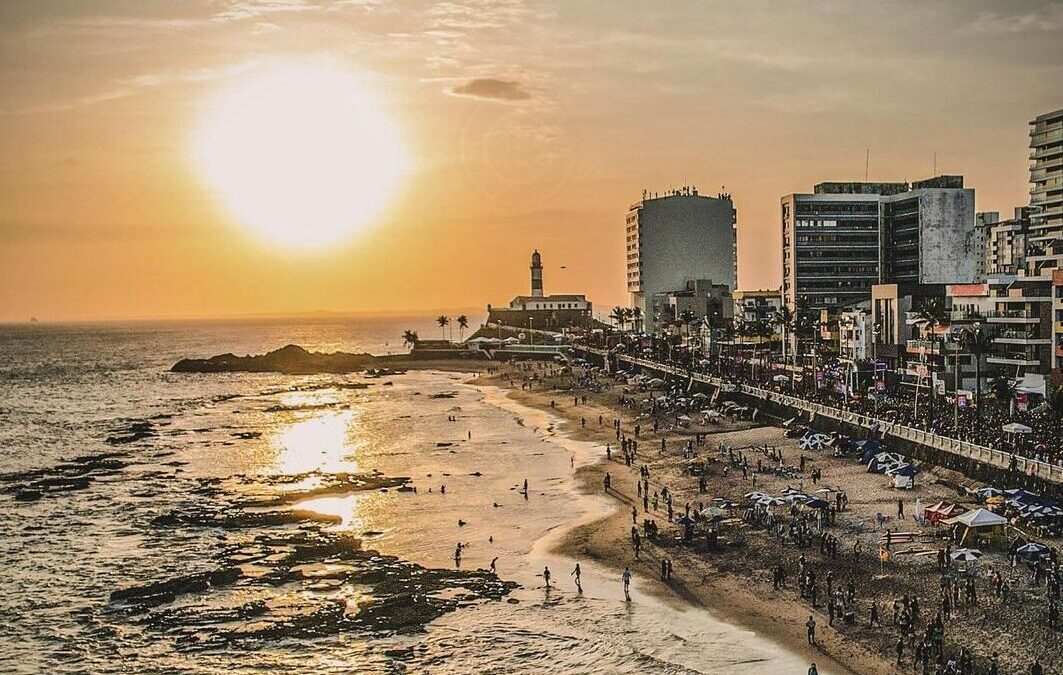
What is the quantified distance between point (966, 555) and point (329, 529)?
35.3 m

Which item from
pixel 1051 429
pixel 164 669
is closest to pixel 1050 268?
pixel 1051 429

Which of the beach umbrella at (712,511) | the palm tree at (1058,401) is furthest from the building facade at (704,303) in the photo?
the beach umbrella at (712,511)

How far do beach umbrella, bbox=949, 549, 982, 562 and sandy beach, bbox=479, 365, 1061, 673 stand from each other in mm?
886

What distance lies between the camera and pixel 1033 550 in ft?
137

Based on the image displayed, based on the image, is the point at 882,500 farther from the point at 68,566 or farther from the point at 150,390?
the point at 150,390

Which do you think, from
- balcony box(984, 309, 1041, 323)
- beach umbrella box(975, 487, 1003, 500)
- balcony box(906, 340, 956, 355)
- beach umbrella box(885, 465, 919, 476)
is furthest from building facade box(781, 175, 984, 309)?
beach umbrella box(975, 487, 1003, 500)

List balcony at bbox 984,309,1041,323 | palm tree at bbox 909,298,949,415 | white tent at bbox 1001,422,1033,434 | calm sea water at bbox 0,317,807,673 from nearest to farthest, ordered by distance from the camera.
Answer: calm sea water at bbox 0,317,807,673 → white tent at bbox 1001,422,1033,434 → balcony at bbox 984,309,1041,323 → palm tree at bbox 909,298,949,415

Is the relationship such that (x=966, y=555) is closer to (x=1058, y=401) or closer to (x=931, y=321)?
(x=1058, y=401)

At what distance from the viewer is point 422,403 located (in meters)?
133

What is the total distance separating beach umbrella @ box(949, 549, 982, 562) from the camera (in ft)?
137

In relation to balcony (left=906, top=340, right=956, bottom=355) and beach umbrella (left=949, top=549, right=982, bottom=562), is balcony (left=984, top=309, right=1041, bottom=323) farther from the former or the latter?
beach umbrella (left=949, top=549, right=982, bottom=562)

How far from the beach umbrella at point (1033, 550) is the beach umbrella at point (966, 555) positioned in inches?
66.9

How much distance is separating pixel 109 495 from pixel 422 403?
63468 mm

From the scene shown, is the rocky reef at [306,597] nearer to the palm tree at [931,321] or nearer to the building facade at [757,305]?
the palm tree at [931,321]
